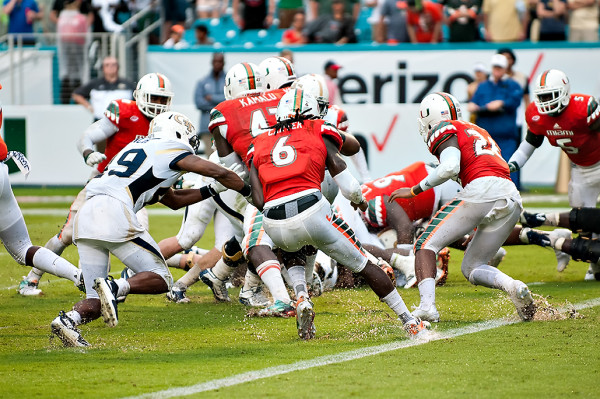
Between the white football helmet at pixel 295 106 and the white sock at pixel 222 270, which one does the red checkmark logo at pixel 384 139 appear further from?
the white football helmet at pixel 295 106

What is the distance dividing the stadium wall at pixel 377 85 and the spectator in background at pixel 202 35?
38 centimetres

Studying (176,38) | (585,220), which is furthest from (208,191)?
(176,38)

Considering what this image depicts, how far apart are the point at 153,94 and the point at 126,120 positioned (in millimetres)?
423

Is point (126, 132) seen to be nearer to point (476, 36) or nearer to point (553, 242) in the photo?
point (553, 242)

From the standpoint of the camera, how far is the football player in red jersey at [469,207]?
22.0 ft

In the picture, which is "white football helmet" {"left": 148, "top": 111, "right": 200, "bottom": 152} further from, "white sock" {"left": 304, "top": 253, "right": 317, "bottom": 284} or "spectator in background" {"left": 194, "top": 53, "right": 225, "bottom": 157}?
"spectator in background" {"left": 194, "top": 53, "right": 225, "bottom": 157}

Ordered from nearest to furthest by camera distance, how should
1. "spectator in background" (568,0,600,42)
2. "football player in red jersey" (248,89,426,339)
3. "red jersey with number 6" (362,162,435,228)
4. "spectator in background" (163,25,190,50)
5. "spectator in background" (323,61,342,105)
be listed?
"football player in red jersey" (248,89,426,339), "red jersey with number 6" (362,162,435,228), "spectator in background" (323,61,342,105), "spectator in background" (568,0,600,42), "spectator in background" (163,25,190,50)

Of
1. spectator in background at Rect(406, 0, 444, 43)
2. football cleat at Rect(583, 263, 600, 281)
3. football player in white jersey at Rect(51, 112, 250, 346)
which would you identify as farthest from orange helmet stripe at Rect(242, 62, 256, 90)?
spectator in background at Rect(406, 0, 444, 43)

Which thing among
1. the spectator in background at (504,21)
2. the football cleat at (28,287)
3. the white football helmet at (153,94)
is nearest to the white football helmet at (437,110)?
the white football helmet at (153,94)

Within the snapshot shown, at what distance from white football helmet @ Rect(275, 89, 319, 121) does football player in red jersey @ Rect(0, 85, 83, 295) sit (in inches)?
75.5

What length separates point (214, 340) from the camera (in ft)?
20.7

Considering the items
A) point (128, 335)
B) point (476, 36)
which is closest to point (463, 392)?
point (128, 335)

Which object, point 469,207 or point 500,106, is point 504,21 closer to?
point 500,106

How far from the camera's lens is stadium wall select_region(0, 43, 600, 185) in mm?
15562
